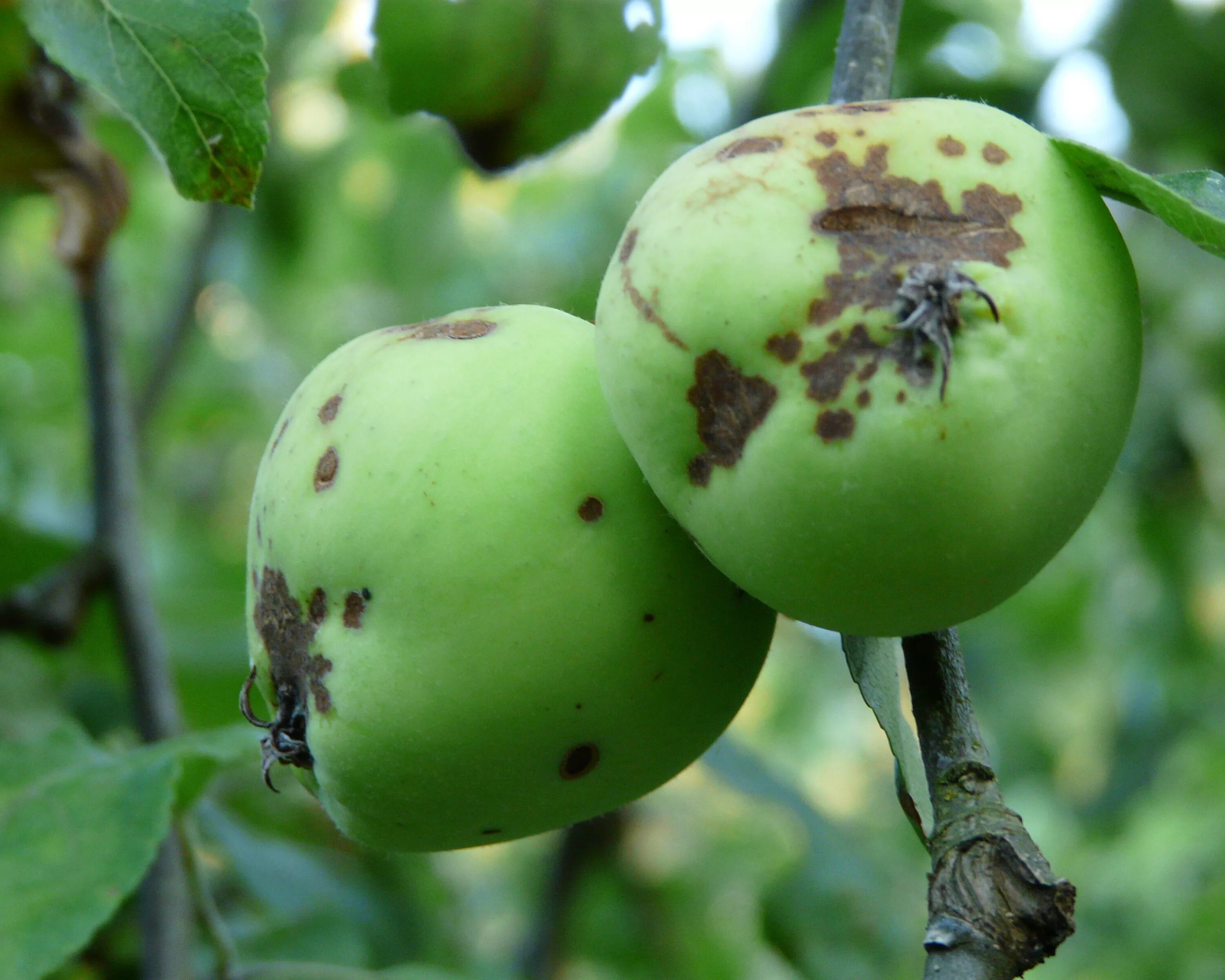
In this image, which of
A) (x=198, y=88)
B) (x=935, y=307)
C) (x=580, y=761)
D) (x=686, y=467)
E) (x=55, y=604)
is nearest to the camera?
(x=935, y=307)

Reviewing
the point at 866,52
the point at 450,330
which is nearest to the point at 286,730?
the point at 450,330

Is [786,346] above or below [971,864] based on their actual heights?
above

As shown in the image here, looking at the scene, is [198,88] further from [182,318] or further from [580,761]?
[182,318]

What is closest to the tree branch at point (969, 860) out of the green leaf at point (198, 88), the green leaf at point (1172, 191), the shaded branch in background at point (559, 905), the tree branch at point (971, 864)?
the tree branch at point (971, 864)

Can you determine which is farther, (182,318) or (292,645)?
(182,318)

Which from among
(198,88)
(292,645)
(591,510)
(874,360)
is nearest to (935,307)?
(874,360)

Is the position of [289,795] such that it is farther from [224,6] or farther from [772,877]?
[224,6]

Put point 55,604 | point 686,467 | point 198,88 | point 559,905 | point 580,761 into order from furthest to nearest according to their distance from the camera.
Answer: point 559,905 < point 55,604 < point 198,88 < point 580,761 < point 686,467

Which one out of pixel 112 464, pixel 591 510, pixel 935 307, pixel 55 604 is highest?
pixel 935 307

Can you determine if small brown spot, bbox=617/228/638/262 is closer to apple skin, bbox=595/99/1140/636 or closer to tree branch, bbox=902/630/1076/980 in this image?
apple skin, bbox=595/99/1140/636

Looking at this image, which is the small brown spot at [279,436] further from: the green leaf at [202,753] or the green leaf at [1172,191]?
the green leaf at [1172,191]
